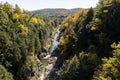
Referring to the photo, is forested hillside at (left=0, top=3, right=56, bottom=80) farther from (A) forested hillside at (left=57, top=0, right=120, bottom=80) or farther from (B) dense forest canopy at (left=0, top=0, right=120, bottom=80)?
(A) forested hillside at (left=57, top=0, right=120, bottom=80)

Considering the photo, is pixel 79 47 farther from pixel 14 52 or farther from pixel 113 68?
pixel 113 68

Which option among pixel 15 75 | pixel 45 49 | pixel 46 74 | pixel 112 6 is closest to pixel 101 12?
pixel 112 6

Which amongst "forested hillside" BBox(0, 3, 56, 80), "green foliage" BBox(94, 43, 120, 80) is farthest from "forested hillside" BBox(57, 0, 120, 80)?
"forested hillside" BBox(0, 3, 56, 80)

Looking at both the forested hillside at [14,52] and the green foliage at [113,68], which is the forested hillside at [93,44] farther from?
the forested hillside at [14,52]

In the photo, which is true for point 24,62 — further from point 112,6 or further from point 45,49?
point 45,49

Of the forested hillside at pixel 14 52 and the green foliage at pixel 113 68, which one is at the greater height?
the green foliage at pixel 113 68

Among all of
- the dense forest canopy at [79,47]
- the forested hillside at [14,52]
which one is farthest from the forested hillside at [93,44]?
the forested hillside at [14,52]

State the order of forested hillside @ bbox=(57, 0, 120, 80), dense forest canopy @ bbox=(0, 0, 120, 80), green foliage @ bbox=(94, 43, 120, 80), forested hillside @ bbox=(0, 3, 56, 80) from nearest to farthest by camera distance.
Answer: green foliage @ bbox=(94, 43, 120, 80) < forested hillside @ bbox=(57, 0, 120, 80) < dense forest canopy @ bbox=(0, 0, 120, 80) < forested hillside @ bbox=(0, 3, 56, 80)

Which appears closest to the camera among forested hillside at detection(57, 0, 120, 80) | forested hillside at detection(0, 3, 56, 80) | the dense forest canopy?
forested hillside at detection(57, 0, 120, 80)

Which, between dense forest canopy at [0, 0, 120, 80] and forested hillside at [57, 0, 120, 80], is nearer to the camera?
forested hillside at [57, 0, 120, 80]

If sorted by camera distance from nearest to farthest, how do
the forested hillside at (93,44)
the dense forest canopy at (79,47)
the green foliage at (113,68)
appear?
the green foliage at (113,68) < the forested hillside at (93,44) < the dense forest canopy at (79,47)

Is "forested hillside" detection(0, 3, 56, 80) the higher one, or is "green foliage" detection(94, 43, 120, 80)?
"green foliage" detection(94, 43, 120, 80)
